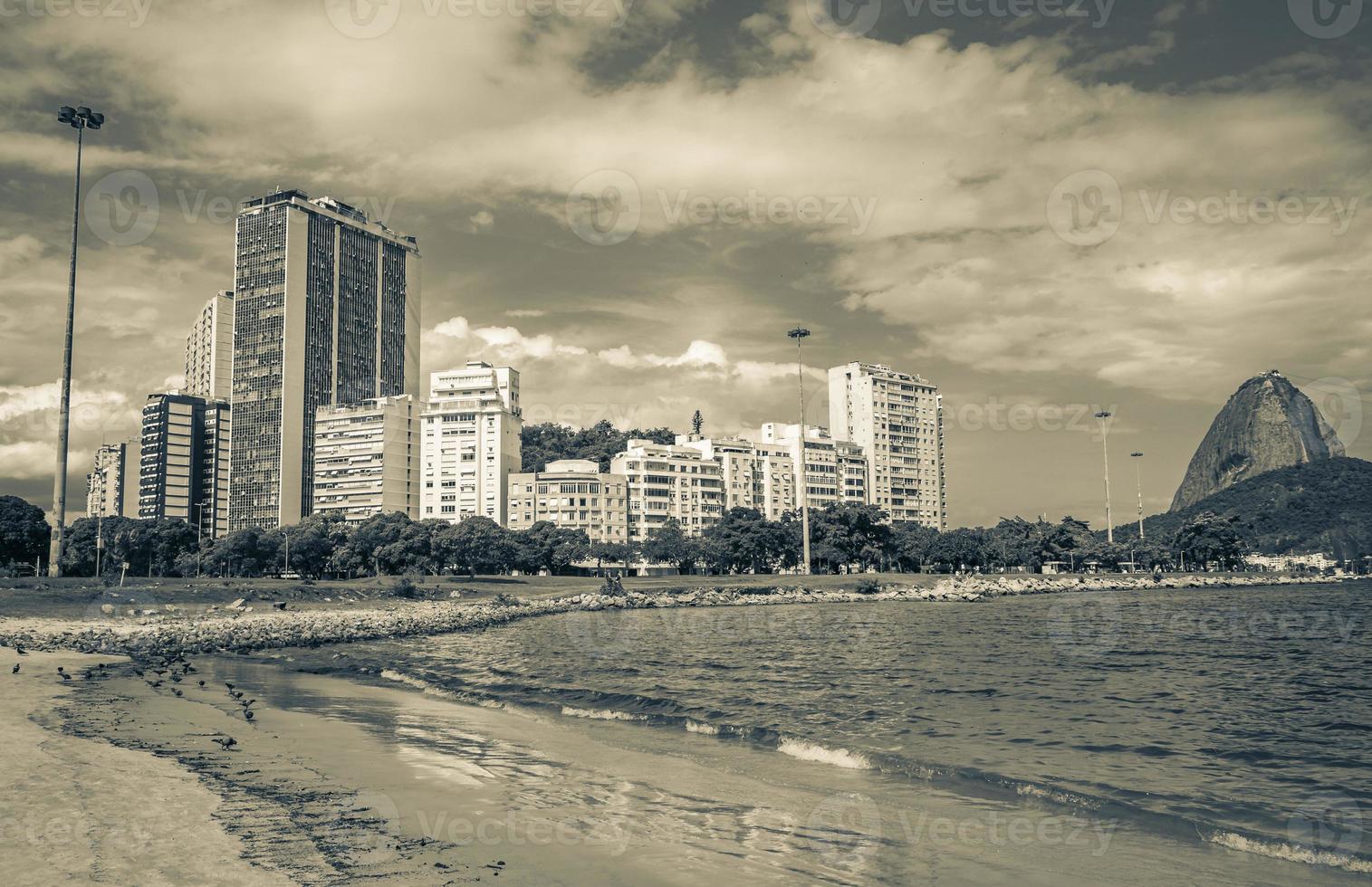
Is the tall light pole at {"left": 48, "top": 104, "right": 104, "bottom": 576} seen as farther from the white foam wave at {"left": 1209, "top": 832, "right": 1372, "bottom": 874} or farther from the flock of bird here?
the white foam wave at {"left": 1209, "top": 832, "right": 1372, "bottom": 874}

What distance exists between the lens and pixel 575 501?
169375 millimetres

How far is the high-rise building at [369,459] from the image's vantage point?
183 meters

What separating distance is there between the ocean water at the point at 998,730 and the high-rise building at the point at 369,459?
146891 mm

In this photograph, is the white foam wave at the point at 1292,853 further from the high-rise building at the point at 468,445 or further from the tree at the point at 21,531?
the high-rise building at the point at 468,445

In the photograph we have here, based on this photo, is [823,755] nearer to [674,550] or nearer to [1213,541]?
[674,550]

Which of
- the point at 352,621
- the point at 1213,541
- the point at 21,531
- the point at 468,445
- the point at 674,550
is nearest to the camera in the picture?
the point at 352,621

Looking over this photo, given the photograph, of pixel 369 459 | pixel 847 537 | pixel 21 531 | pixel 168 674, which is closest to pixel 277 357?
pixel 369 459

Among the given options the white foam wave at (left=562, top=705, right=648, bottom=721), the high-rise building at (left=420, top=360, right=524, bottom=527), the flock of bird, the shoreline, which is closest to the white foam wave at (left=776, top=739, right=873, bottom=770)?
the white foam wave at (left=562, top=705, right=648, bottom=721)

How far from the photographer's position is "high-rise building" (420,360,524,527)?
180 meters

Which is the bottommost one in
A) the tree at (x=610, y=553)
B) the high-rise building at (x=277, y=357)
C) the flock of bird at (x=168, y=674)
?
the flock of bird at (x=168, y=674)

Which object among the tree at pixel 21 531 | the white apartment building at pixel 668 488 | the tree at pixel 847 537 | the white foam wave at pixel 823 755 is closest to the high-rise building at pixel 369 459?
the white apartment building at pixel 668 488

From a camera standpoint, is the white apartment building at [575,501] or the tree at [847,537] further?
the white apartment building at [575,501]

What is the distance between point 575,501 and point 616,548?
19.3m

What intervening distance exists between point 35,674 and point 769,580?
297 ft
